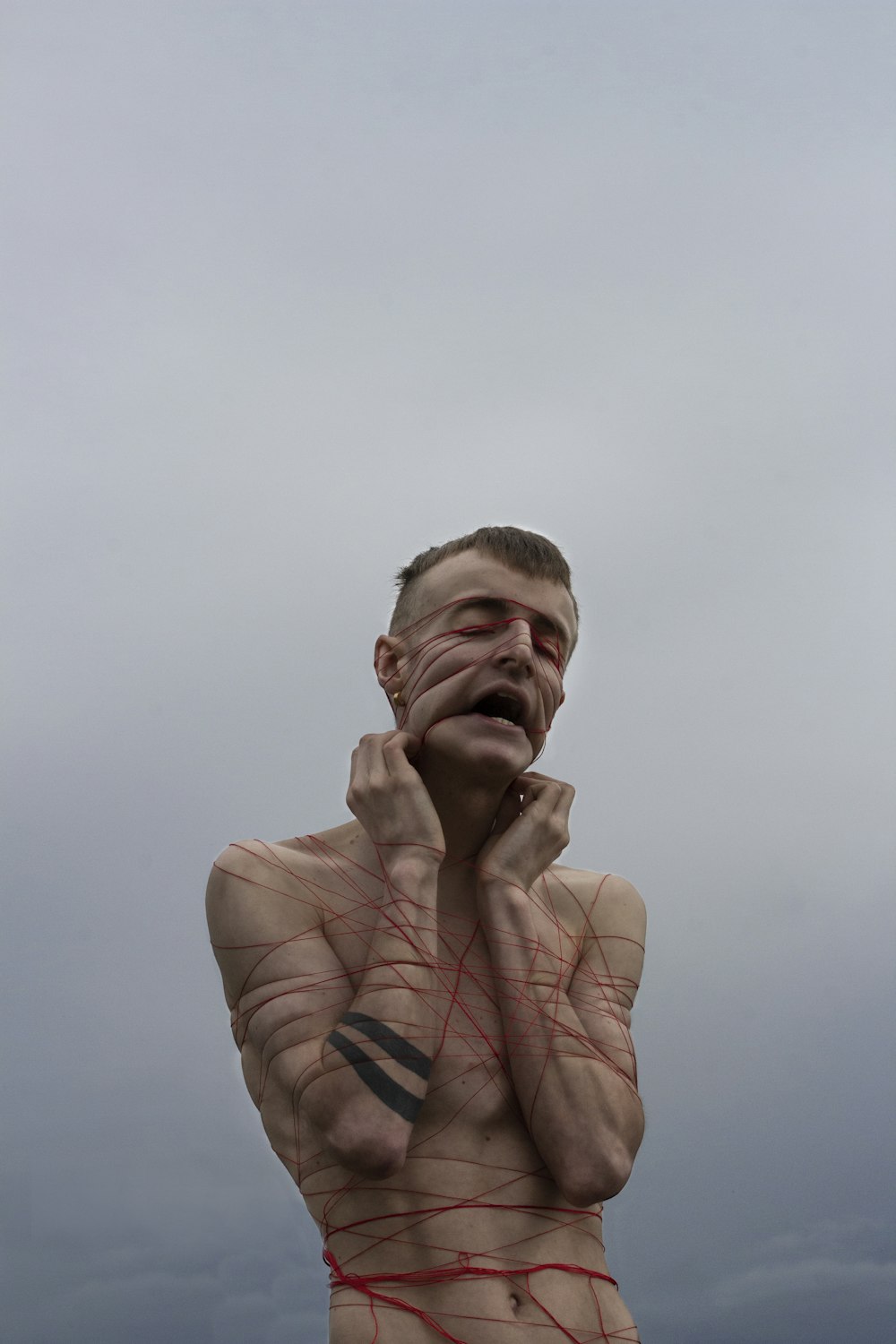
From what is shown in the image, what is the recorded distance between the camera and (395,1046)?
13.0ft

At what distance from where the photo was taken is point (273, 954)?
4398 millimetres

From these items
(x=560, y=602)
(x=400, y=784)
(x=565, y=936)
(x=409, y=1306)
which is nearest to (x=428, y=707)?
(x=400, y=784)

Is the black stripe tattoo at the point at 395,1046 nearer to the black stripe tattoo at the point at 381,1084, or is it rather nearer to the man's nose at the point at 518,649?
the black stripe tattoo at the point at 381,1084

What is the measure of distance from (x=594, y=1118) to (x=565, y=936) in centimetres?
84

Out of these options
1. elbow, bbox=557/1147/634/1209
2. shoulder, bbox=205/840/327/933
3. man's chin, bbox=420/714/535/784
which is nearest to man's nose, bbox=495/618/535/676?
man's chin, bbox=420/714/535/784

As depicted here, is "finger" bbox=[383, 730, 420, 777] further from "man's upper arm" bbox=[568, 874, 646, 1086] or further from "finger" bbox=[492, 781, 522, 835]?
"man's upper arm" bbox=[568, 874, 646, 1086]

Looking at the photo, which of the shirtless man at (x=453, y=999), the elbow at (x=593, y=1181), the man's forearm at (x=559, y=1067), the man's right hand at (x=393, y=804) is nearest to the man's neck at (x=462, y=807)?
the shirtless man at (x=453, y=999)

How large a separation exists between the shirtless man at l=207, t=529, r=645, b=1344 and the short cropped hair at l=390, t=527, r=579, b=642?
0.5 inches

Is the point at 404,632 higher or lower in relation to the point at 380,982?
higher

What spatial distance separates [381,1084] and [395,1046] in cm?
12

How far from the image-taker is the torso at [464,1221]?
3963 mm

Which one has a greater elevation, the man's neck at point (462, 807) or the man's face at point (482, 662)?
the man's face at point (482, 662)

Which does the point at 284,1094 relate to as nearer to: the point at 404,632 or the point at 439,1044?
the point at 439,1044

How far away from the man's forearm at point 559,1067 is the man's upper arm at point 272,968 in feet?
1.78
